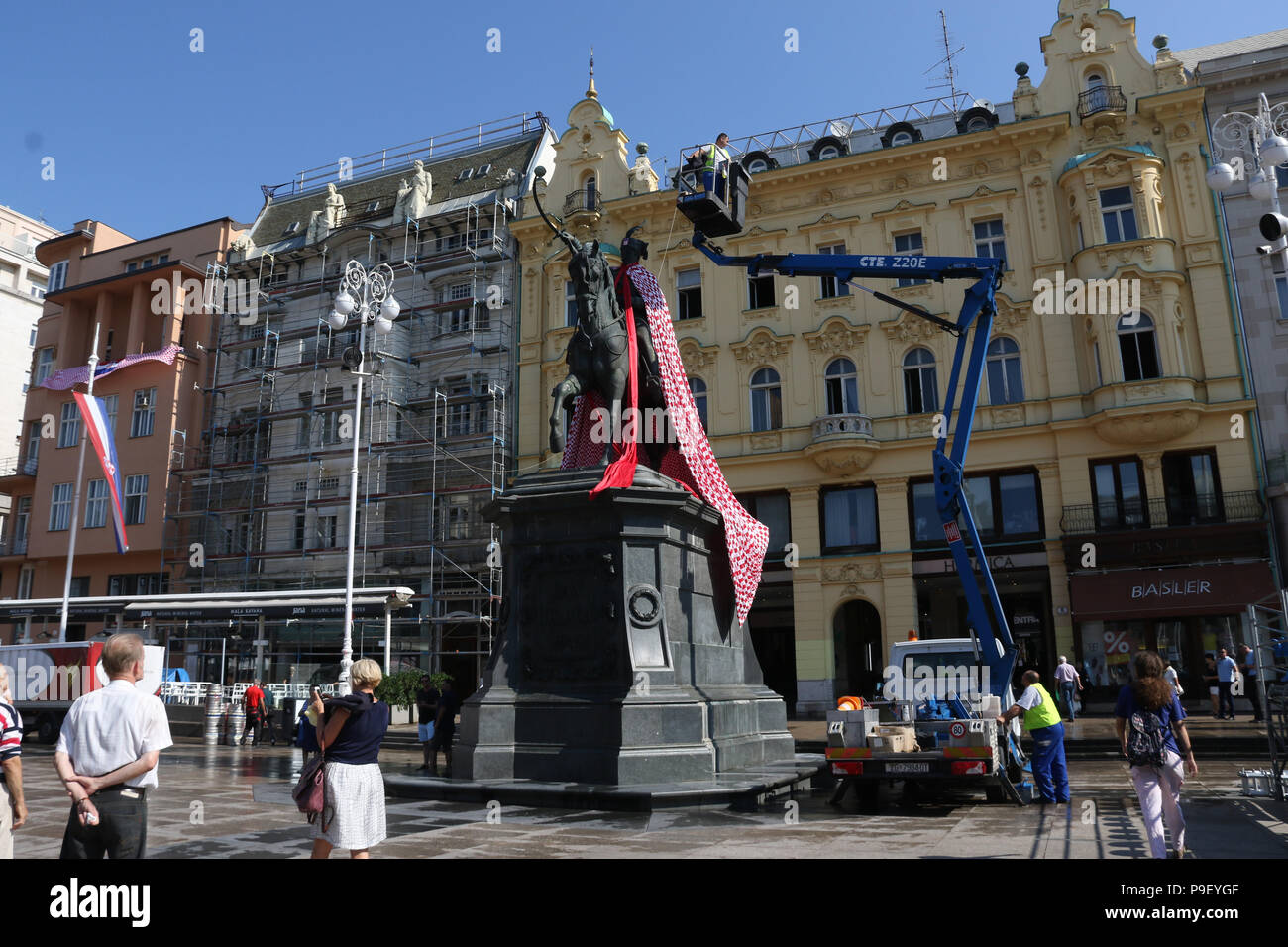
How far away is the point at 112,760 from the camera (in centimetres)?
494

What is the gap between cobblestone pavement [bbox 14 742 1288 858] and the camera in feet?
25.1

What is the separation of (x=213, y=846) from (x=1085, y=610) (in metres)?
24.7

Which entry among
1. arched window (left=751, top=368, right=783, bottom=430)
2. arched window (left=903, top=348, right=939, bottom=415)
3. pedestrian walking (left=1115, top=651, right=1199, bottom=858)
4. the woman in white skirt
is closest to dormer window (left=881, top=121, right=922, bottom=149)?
arched window (left=903, top=348, right=939, bottom=415)

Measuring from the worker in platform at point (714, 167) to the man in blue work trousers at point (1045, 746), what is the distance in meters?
8.53

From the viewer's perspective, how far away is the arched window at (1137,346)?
28.1m

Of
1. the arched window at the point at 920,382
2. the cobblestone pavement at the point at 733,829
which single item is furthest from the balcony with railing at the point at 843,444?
the cobblestone pavement at the point at 733,829

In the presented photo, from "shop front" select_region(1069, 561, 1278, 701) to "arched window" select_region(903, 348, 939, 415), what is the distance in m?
7.05

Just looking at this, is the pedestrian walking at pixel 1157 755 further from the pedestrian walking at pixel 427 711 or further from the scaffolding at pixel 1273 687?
the pedestrian walking at pixel 427 711

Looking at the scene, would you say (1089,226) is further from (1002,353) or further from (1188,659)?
(1188,659)

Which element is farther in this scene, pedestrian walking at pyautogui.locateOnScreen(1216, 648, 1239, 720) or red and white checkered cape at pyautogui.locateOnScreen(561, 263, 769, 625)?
pedestrian walking at pyautogui.locateOnScreen(1216, 648, 1239, 720)

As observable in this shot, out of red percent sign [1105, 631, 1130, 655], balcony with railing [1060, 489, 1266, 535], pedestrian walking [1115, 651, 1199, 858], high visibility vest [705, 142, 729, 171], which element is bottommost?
pedestrian walking [1115, 651, 1199, 858]

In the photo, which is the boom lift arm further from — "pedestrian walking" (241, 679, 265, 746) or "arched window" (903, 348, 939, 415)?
"pedestrian walking" (241, 679, 265, 746)
